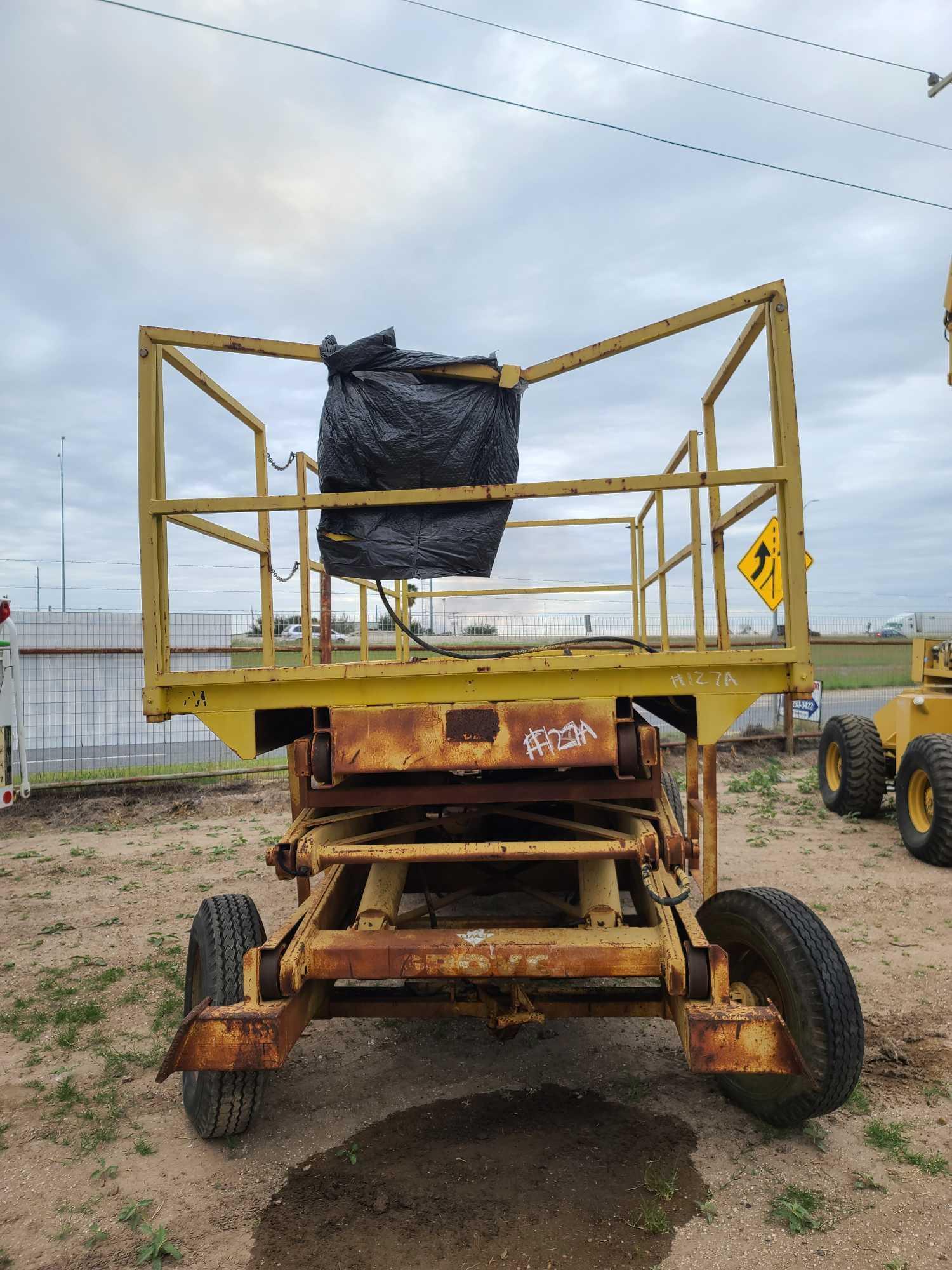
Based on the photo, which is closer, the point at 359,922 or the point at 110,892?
the point at 359,922

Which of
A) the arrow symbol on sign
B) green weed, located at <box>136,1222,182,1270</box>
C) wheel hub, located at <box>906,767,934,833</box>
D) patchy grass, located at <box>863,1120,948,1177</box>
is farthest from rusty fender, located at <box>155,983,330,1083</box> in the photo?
the arrow symbol on sign

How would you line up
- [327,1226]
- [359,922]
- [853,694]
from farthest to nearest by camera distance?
[853,694] → [359,922] → [327,1226]

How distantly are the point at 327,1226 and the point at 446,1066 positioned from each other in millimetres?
1101

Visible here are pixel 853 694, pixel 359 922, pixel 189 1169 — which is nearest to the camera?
pixel 189 1169

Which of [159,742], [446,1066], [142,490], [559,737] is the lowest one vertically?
[446,1066]

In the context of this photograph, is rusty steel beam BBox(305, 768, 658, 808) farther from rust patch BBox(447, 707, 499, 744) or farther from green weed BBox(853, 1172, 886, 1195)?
green weed BBox(853, 1172, 886, 1195)

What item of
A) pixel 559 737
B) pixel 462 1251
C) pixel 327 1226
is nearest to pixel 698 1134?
pixel 462 1251

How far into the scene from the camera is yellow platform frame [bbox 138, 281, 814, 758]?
3.04 metres

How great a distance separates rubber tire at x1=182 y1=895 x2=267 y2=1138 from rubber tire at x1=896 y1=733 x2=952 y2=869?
18.7ft

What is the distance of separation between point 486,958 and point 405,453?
208 cm

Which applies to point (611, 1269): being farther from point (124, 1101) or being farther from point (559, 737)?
point (124, 1101)

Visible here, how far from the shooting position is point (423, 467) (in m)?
3.57

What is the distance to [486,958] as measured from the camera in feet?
8.67

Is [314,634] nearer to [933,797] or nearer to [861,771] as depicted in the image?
[861,771]
